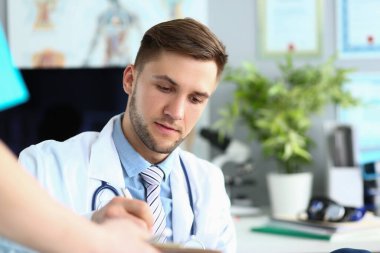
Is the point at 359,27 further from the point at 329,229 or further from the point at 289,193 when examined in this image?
the point at 329,229

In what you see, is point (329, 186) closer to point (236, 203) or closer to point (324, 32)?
point (236, 203)

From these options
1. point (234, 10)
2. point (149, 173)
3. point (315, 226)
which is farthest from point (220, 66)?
point (234, 10)

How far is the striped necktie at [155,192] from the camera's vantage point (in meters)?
1.36

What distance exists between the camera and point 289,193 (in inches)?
91.9

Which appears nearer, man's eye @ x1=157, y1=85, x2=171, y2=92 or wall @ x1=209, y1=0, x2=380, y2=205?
man's eye @ x1=157, y1=85, x2=171, y2=92

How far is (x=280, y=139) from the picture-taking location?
233 centimetres

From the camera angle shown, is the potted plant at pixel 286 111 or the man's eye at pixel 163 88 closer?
the man's eye at pixel 163 88

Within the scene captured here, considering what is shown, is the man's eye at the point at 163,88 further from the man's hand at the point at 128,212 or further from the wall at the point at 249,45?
the wall at the point at 249,45

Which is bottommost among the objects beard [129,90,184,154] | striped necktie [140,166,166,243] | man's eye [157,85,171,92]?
striped necktie [140,166,166,243]

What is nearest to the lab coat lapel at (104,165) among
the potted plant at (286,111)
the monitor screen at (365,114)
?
Answer: the potted plant at (286,111)

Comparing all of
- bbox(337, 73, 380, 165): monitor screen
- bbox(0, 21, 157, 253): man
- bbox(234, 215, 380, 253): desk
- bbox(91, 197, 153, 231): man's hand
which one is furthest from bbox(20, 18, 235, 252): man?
bbox(337, 73, 380, 165): monitor screen

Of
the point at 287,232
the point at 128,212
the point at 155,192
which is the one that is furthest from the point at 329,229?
the point at 128,212

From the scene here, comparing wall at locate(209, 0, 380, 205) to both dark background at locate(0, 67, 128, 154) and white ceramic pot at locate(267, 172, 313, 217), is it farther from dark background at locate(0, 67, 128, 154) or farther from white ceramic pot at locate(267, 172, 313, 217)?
dark background at locate(0, 67, 128, 154)

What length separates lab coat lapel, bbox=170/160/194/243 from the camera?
1.39 metres
